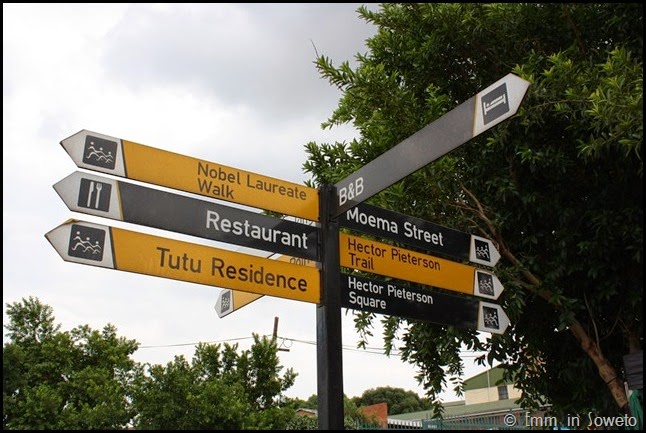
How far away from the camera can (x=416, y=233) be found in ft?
15.2

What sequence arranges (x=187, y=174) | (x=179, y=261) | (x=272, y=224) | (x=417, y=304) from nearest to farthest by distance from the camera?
(x=179, y=261) < (x=187, y=174) < (x=272, y=224) < (x=417, y=304)

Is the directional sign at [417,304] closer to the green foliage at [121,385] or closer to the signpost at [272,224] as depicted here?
the signpost at [272,224]

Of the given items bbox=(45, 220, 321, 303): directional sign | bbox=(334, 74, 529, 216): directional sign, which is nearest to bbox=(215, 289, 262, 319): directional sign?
bbox=(45, 220, 321, 303): directional sign

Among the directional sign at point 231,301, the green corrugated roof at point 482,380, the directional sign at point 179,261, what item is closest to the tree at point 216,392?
the directional sign at point 231,301

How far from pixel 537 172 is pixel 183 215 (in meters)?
4.97

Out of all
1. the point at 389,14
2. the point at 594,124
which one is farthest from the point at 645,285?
the point at 389,14

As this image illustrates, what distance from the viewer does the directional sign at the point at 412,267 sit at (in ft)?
14.4

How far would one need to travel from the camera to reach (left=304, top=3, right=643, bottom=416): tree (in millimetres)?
6672

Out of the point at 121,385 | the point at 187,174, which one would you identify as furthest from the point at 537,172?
the point at 121,385

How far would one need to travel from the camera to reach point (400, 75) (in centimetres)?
870

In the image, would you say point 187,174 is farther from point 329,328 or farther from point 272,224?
point 329,328

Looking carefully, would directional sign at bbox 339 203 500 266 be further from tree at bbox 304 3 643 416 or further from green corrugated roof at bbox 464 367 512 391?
green corrugated roof at bbox 464 367 512 391

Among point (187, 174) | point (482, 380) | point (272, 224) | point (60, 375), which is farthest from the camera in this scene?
point (482, 380)

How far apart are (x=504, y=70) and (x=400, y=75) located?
1.37 metres
